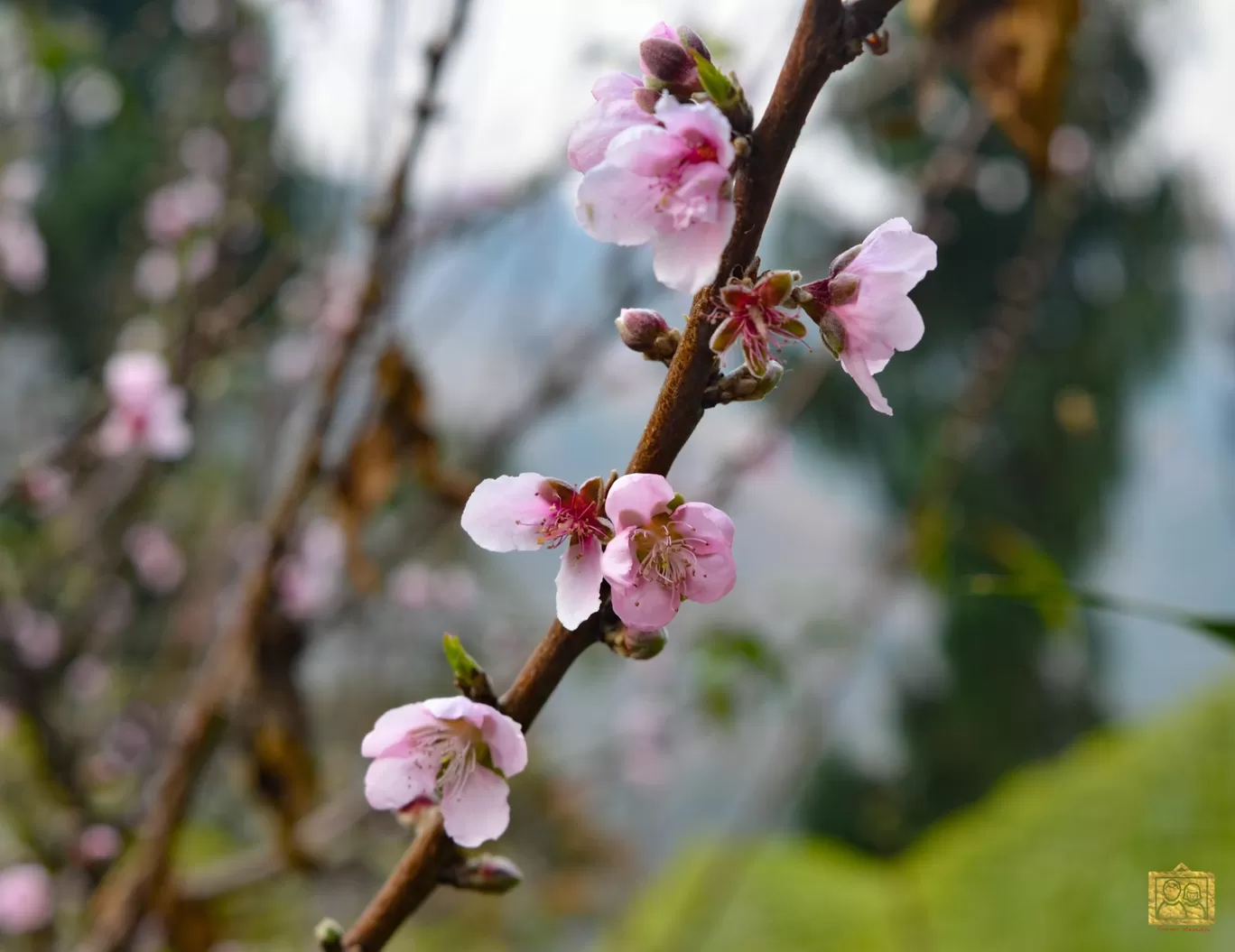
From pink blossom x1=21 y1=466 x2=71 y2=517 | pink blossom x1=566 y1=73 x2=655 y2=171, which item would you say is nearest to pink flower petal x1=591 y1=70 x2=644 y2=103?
pink blossom x1=566 y1=73 x2=655 y2=171

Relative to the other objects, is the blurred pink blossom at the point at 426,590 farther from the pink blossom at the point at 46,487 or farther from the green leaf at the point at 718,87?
the green leaf at the point at 718,87

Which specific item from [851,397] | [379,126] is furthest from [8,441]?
[851,397]

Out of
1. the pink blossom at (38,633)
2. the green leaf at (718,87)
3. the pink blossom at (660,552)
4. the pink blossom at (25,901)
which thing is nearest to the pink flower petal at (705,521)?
the pink blossom at (660,552)

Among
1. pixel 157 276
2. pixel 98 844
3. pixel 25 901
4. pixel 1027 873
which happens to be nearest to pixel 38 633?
pixel 25 901

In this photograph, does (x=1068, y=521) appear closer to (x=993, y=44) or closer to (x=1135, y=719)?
(x=1135, y=719)

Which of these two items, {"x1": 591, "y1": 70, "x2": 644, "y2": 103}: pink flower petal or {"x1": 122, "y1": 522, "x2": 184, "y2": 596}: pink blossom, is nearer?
{"x1": 591, "y1": 70, "x2": 644, "y2": 103}: pink flower petal

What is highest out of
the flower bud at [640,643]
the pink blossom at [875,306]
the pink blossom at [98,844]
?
Result: the pink blossom at [875,306]

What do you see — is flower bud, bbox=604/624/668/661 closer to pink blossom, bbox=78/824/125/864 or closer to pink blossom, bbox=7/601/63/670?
pink blossom, bbox=78/824/125/864
